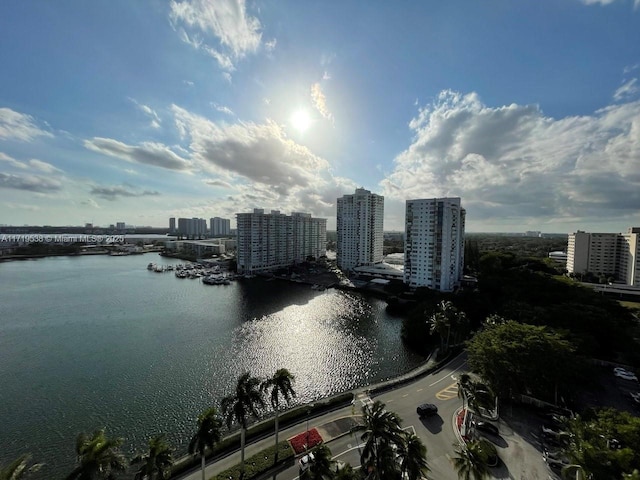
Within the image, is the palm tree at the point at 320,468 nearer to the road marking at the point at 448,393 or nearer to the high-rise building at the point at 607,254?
the road marking at the point at 448,393

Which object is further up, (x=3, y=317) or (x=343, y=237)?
(x=343, y=237)

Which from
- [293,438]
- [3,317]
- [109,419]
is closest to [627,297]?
[293,438]

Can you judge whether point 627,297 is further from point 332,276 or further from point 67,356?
point 67,356

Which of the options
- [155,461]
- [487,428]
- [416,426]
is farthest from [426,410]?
[155,461]

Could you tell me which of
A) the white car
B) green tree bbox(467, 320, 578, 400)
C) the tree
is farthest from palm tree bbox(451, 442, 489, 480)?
the white car

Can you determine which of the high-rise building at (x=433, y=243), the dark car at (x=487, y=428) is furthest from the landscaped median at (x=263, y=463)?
Answer: the high-rise building at (x=433, y=243)

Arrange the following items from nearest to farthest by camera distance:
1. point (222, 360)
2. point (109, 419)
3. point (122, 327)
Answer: point (109, 419) < point (222, 360) < point (122, 327)

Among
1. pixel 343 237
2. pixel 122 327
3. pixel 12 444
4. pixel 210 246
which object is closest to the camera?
pixel 12 444
